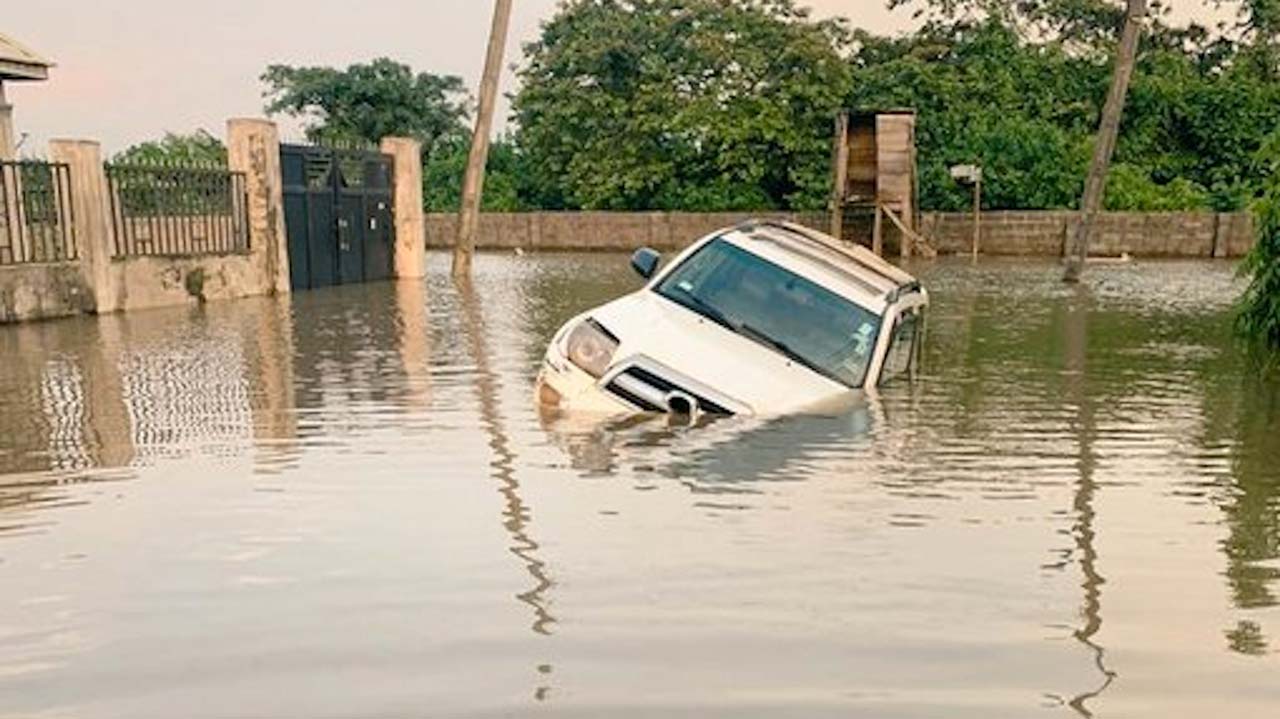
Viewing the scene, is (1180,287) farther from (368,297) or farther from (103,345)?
(103,345)

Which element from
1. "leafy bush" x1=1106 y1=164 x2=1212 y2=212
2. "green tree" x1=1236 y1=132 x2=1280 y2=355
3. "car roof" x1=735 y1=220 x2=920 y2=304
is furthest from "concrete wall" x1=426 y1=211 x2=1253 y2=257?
"car roof" x1=735 y1=220 x2=920 y2=304

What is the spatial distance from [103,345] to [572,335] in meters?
7.26

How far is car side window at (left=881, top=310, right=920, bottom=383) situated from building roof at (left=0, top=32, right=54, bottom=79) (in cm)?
1662

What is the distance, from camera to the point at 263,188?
19906mm

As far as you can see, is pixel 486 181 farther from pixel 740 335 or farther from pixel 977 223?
pixel 740 335

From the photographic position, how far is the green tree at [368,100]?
50062 millimetres

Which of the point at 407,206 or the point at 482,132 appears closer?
the point at 482,132

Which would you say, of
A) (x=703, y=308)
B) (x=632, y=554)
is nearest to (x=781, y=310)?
(x=703, y=308)

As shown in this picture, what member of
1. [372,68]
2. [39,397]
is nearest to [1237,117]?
[372,68]

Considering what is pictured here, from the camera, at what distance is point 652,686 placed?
11.4ft

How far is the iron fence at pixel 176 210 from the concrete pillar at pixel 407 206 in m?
4.77

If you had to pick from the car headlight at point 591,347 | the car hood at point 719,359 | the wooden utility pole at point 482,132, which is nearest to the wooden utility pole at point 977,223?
the wooden utility pole at point 482,132

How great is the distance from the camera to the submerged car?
24.2ft

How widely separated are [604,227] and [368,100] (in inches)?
704
